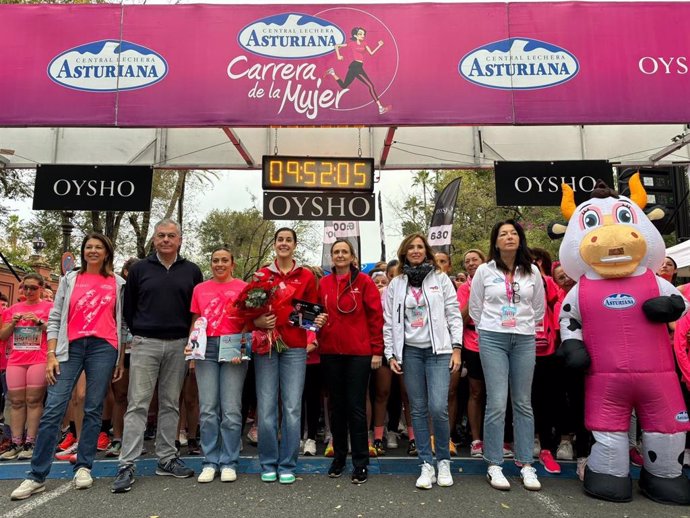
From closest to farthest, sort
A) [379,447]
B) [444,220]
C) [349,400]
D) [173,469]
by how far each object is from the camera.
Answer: [349,400], [173,469], [379,447], [444,220]

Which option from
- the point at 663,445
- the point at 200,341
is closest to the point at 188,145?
the point at 200,341

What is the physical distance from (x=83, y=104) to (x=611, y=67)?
20.8 feet

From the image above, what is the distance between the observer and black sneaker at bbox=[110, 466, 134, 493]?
12.8ft

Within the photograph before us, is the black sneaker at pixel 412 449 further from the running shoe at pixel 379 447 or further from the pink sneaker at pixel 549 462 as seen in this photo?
the pink sneaker at pixel 549 462

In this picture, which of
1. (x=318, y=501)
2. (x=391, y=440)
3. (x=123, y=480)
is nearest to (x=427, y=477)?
(x=318, y=501)

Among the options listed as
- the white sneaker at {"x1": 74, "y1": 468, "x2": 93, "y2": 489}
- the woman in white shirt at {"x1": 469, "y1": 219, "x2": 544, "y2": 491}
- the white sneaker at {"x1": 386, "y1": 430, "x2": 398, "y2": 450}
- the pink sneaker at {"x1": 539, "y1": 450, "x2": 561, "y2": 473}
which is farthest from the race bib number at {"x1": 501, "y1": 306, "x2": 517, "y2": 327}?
the white sneaker at {"x1": 74, "y1": 468, "x2": 93, "y2": 489}

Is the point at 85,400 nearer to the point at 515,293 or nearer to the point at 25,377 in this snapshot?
the point at 25,377

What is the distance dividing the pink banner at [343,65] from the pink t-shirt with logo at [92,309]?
2300 mm

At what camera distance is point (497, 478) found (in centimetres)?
395

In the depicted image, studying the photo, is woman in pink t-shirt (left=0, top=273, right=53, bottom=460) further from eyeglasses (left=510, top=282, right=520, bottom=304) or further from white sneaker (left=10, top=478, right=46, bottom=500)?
eyeglasses (left=510, top=282, right=520, bottom=304)

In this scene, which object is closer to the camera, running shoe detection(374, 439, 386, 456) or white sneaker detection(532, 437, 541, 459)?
white sneaker detection(532, 437, 541, 459)

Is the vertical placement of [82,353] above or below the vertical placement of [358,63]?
below

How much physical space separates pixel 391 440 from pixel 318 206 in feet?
10.1

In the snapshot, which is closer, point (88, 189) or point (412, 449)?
point (412, 449)
